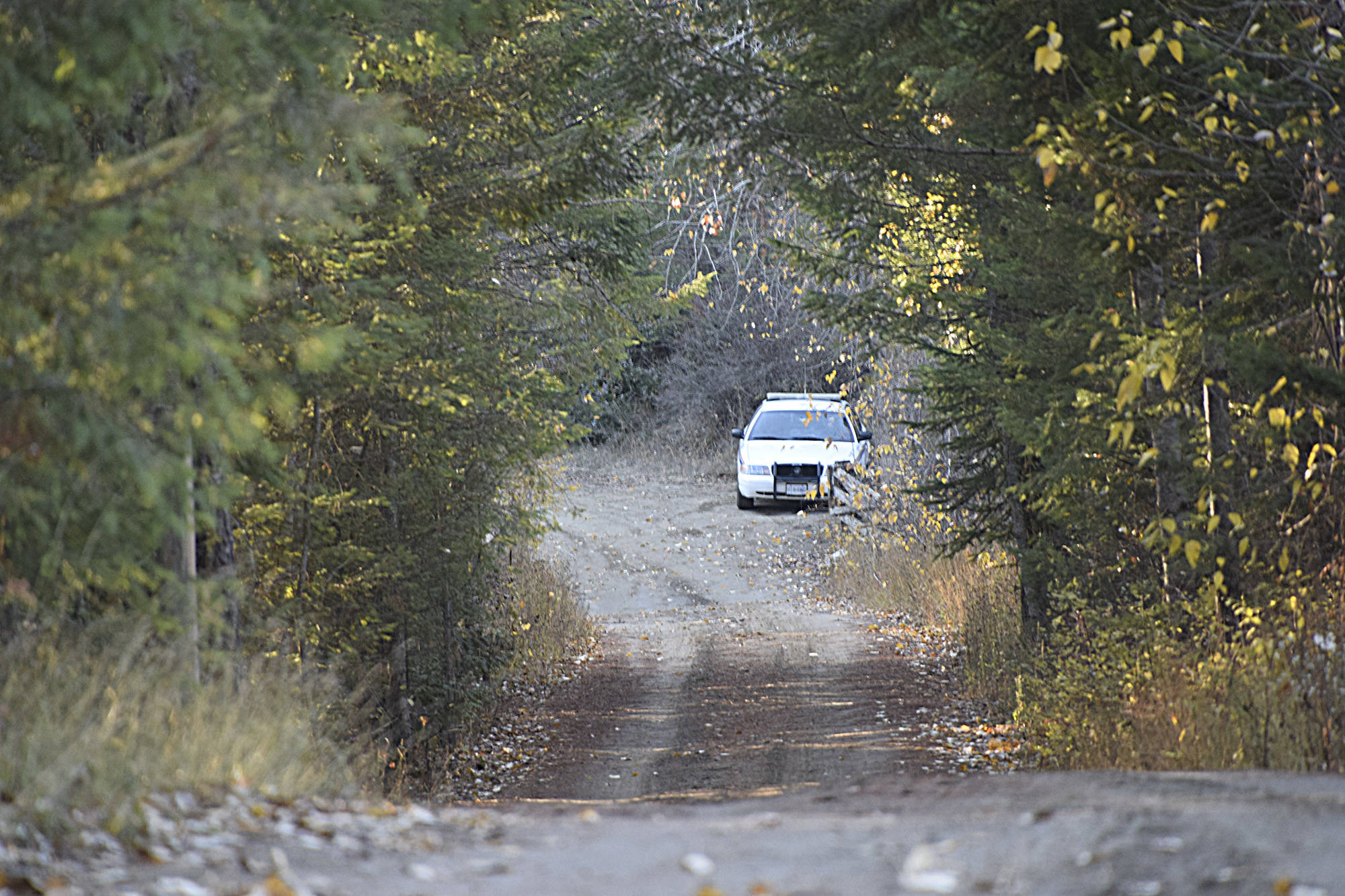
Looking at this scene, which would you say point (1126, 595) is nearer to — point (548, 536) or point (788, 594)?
point (788, 594)

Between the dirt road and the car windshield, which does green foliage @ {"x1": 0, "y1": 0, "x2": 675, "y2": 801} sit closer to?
the dirt road

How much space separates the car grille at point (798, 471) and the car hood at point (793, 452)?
0.22ft

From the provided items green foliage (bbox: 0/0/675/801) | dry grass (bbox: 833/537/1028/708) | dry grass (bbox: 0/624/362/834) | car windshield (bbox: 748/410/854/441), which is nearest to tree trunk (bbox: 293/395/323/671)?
green foliage (bbox: 0/0/675/801)

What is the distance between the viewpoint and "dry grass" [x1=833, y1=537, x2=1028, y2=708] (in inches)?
464

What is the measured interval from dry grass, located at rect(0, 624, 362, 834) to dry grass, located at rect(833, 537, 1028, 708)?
7141 mm

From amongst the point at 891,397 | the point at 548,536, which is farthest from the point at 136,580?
the point at 548,536

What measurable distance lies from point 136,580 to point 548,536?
21.0 m

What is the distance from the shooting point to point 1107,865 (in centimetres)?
394

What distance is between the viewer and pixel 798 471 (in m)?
24.4

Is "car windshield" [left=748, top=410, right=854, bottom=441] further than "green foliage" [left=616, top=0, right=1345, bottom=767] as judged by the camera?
Yes

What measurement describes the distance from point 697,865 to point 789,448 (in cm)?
2055

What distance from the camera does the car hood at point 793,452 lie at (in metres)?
23.8

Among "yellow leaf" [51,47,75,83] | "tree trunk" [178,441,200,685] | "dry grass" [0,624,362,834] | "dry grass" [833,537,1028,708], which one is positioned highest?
"yellow leaf" [51,47,75,83]

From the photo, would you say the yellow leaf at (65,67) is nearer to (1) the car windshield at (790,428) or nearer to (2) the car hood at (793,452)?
(2) the car hood at (793,452)
